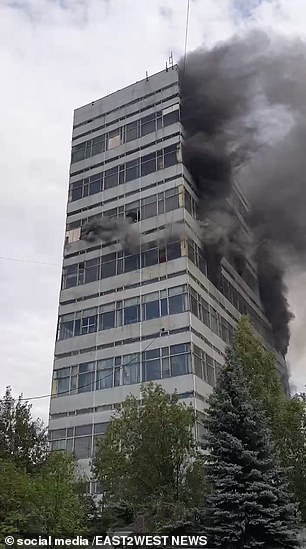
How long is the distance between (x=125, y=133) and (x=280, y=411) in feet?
102

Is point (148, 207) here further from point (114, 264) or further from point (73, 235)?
point (73, 235)

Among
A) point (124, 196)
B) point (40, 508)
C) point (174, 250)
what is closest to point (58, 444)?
point (174, 250)

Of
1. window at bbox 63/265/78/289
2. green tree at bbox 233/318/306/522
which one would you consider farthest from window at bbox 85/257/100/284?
green tree at bbox 233/318/306/522

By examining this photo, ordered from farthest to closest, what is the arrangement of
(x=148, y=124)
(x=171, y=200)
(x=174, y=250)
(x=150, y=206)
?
(x=148, y=124)
(x=150, y=206)
(x=171, y=200)
(x=174, y=250)

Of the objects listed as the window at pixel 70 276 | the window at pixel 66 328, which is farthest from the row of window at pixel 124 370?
the window at pixel 70 276

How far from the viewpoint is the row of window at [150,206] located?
132 ft

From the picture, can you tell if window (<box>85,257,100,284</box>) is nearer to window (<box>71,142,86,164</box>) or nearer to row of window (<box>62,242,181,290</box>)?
row of window (<box>62,242,181,290</box>)

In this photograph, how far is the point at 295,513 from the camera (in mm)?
17891

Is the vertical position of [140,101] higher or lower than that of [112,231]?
higher

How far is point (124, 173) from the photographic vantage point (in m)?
44.3

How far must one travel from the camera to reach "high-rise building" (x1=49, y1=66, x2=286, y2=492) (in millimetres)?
35438

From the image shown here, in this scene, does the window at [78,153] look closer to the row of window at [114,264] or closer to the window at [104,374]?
the row of window at [114,264]

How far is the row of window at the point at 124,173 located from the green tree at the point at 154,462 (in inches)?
993

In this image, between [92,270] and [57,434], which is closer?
[57,434]
